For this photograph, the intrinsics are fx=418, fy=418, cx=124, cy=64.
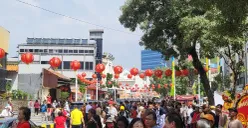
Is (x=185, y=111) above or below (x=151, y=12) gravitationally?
below

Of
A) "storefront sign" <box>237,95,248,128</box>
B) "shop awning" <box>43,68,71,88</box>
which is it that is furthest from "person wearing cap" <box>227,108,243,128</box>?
"shop awning" <box>43,68,71,88</box>

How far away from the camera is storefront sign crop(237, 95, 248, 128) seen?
12.2 meters

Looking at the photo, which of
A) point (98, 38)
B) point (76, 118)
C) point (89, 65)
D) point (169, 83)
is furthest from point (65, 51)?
point (76, 118)

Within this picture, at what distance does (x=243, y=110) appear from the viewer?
12.4 metres

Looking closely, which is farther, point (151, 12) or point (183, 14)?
point (151, 12)

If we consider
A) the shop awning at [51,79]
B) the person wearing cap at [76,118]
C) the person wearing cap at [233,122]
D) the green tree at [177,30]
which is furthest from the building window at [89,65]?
the person wearing cap at [233,122]

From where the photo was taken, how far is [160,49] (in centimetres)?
2412

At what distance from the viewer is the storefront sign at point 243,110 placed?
40.1ft

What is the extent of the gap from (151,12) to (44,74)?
1671 cm

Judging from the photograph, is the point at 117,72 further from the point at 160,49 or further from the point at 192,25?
the point at 192,25

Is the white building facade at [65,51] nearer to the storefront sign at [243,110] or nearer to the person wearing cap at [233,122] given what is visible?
the storefront sign at [243,110]

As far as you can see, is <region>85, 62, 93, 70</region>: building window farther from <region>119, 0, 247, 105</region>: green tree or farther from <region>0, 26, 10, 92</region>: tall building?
<region>119, 0, 247, 105</region>: green tree

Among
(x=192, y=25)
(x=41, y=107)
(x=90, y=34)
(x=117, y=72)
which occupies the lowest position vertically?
(x=41, y=107)

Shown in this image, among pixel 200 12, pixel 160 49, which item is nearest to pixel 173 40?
pixel 160 49
